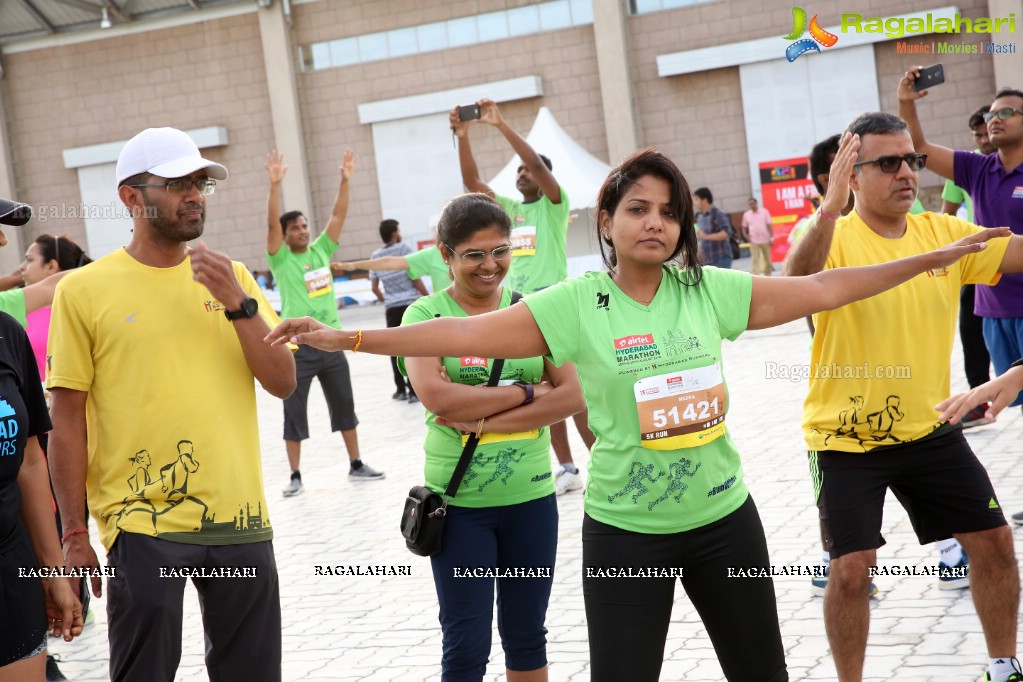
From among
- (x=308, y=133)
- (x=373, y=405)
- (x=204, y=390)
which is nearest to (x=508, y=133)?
(x=204, y=390)

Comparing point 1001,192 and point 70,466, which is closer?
point 70,466

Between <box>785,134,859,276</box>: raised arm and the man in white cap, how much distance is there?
1.85 metres

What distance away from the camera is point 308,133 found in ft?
105

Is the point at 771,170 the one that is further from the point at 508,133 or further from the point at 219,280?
the point at 219,280

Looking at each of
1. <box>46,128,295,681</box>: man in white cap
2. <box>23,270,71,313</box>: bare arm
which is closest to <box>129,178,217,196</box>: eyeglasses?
<box>46,128,295,681</box>: man in white cap

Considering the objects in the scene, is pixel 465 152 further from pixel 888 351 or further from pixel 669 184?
pixel 669 184

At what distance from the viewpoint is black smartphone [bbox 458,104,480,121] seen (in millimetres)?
7081

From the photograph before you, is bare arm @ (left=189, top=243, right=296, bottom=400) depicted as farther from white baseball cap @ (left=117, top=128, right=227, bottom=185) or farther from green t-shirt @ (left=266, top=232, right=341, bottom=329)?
green t-shirt @ (left=266, top=232, right=341, bottom=329)

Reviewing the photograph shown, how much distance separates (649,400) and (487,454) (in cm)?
91

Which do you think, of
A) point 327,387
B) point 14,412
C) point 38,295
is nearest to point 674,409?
point 14,412

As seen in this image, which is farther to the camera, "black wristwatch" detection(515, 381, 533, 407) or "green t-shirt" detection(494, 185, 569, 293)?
"green t-shirt" detection(494, 185, 569, 293)

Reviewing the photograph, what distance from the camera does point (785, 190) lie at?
25672mm

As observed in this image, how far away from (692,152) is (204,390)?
26.7 metres

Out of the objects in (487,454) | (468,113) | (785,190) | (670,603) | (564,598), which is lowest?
(564,598)
